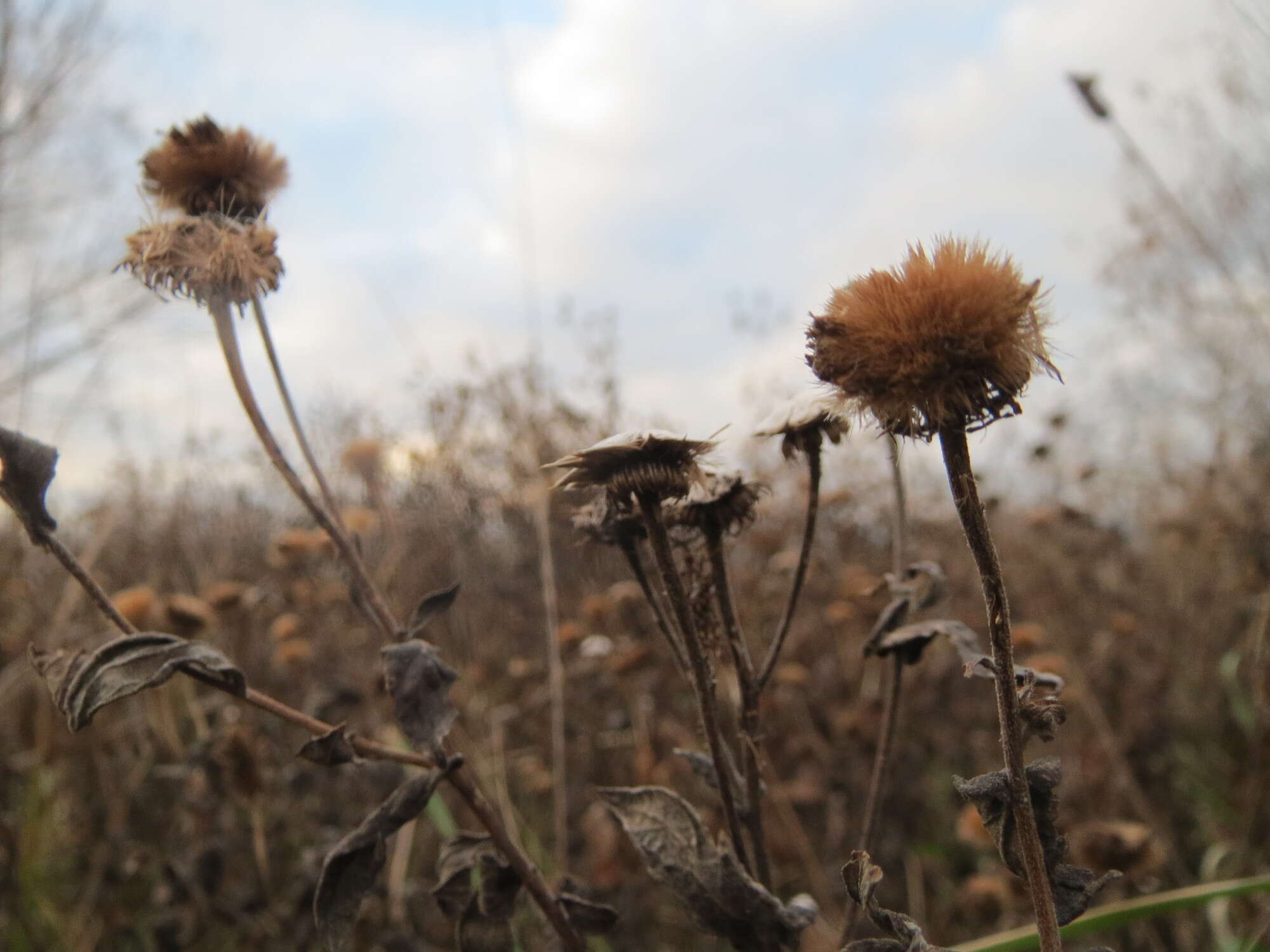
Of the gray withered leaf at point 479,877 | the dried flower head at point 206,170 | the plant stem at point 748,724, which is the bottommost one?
the gray withered leaf at point 479,877

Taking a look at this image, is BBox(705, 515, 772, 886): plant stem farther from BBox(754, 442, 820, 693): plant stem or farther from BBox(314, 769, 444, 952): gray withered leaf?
BBox(314, 769, 444, 952): gray withered leaf

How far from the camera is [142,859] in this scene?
2000 mm

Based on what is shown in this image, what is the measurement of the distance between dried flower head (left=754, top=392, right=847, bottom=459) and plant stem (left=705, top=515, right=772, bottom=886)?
0.14 metres

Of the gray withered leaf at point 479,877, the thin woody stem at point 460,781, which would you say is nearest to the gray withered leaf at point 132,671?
the thin woody stem at point 460,781

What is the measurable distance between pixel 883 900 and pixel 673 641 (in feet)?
6.62

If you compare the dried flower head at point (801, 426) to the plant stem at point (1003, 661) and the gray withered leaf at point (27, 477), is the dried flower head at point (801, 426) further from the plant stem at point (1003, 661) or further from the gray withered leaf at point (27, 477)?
the gray withered leaf at point (27, 477)

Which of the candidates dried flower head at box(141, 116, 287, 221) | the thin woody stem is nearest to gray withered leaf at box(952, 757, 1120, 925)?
the thin woody stem

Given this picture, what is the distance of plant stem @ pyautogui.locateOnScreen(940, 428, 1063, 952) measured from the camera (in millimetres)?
575

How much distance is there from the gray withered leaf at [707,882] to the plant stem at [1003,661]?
240 mm

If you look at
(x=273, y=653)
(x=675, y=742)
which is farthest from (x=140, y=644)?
(x=273, y=653)

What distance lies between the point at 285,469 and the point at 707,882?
558 mm

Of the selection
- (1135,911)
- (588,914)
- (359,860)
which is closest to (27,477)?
(359,860)

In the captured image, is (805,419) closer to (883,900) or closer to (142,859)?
(142,859)

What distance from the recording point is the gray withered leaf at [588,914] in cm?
93
